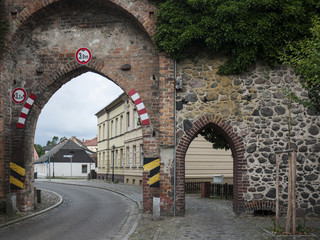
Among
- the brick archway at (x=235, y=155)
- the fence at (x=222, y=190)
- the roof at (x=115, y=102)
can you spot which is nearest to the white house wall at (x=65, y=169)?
the roof at (x=115, y=102)

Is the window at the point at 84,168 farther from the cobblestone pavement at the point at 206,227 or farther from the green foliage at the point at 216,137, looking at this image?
the cobblestone pavement at the point at 206,227

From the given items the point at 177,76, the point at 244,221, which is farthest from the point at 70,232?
the point at 177,76

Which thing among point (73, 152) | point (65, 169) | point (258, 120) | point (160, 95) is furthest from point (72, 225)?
point (65, 169)

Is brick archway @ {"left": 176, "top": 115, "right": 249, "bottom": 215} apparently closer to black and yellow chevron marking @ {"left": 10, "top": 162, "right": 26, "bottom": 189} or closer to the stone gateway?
the stone gateway

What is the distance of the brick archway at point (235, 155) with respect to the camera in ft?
38.4

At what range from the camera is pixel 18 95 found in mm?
13531

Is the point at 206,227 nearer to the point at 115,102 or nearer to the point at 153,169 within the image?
the point at 153,169

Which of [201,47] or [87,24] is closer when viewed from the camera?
[201,47]

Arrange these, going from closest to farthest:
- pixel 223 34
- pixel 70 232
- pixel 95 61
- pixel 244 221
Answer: pixel 70 232, pixel 244 221, pixel 223 34, pixel 95 61

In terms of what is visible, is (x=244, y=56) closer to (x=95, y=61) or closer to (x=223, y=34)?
(x=223, y=34)

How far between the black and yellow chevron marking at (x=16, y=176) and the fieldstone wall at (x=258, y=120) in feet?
17.8

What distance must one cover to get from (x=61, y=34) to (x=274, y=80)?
286 inches

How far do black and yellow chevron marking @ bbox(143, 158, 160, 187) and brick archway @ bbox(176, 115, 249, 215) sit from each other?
2.28ft

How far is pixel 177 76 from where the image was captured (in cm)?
1223
